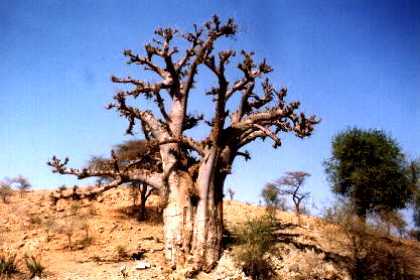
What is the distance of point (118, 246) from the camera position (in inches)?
453

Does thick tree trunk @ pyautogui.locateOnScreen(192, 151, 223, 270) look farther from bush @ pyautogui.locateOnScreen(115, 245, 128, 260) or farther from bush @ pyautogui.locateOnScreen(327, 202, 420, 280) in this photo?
bush @ pyautogui.locateOnScreen(327, 202, 420, 280)

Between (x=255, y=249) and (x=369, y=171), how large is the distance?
11.1 meters

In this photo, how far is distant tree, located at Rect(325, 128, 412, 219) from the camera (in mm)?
18938

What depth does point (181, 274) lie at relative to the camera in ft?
31.7

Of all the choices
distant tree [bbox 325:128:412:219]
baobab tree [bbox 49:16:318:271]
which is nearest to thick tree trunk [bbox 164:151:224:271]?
baobab tree [bbox 49:16:318:271]

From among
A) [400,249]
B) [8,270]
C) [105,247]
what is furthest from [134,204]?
[400,249]

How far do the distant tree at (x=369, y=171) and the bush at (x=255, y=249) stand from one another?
8044 millimetres

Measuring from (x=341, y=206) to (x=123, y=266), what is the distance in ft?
23.8

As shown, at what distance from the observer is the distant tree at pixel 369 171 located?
18938mm

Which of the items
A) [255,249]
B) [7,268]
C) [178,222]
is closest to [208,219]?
[178,222]

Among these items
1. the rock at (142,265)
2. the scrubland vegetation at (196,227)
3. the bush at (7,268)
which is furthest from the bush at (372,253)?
the bush at (7,268)

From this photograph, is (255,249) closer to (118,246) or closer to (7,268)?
A: (118,246)

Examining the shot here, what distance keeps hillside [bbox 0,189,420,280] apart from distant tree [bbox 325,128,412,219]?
199 inches

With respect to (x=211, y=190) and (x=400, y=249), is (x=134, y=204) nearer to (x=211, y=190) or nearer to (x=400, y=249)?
(x=211, y=190)
